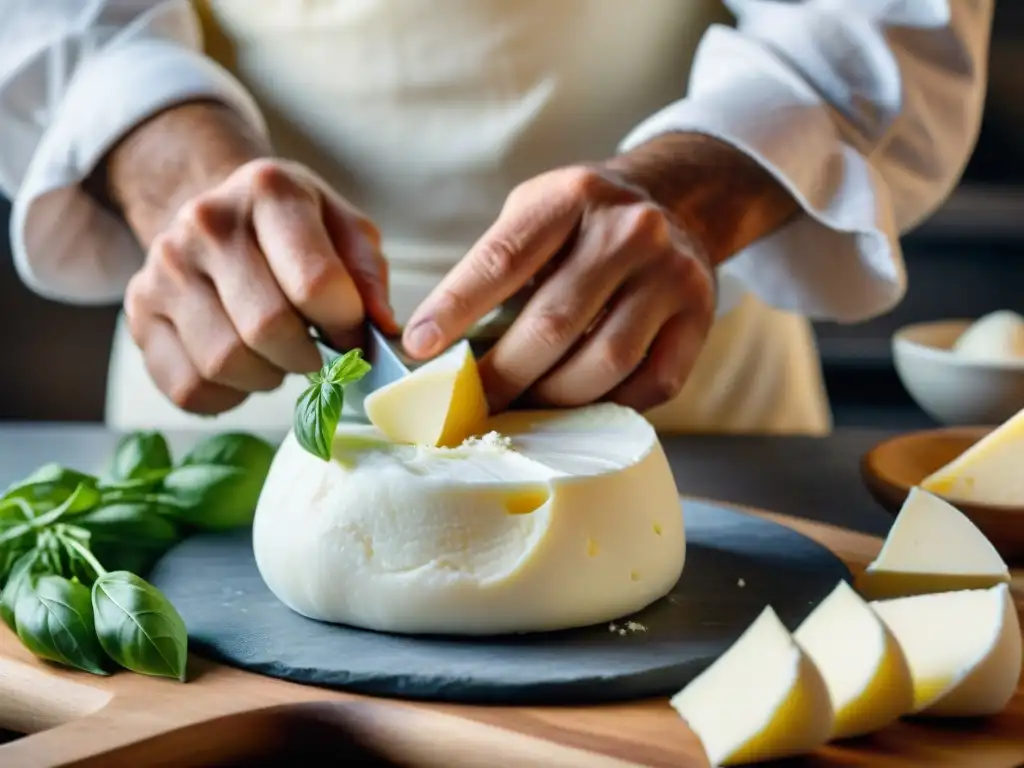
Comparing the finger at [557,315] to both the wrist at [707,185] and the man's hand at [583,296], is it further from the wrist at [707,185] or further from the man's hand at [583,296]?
the wrist at [707,185]

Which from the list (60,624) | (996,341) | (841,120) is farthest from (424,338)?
(996,341)

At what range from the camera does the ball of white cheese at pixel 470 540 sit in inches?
40.6

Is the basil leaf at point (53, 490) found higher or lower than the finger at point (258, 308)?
lower

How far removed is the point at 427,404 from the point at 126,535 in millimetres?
332

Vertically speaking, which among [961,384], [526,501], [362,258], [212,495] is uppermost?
[362,258]

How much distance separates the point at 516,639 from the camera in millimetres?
1040

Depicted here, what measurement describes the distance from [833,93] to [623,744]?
101 cm

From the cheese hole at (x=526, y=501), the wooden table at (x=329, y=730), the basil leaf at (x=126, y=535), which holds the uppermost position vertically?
the cheese hole at (x=526, y=501)

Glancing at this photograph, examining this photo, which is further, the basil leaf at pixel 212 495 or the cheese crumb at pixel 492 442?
the basil leaf at pixel 212 495

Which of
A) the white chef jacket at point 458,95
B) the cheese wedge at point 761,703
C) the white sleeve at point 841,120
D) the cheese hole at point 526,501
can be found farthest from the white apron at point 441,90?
the cheese wedge at point 761,703

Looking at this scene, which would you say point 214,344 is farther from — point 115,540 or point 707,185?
point 707,185

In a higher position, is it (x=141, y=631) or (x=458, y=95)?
(x=458, y=95)

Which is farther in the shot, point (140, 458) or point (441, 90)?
point (441, 90)

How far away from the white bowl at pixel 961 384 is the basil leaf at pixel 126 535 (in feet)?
3.50
